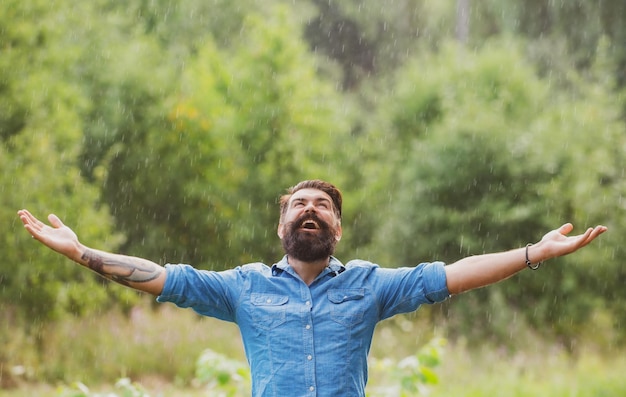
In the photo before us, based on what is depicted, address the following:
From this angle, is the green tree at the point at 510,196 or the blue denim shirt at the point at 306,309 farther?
the green tree at the point at 510,196

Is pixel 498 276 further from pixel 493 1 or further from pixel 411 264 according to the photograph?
pixel 493 1

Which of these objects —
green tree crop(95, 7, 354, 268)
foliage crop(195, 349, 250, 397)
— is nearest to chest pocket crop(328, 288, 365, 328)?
foliage crop(195, 349, 250, 397)

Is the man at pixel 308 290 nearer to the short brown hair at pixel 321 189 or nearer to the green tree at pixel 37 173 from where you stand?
the short brown hair at pixel 321 189

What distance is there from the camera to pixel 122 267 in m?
3.54

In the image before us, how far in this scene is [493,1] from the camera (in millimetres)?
24234

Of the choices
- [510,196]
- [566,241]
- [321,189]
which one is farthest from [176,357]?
[566,241]

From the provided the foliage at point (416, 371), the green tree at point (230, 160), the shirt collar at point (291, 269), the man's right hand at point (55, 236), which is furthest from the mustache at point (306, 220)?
the green tree at point (230, 160)

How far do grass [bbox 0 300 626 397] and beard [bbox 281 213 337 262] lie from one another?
6.97 meters

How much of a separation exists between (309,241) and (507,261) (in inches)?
31.2

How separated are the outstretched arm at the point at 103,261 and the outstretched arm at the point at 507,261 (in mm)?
1181

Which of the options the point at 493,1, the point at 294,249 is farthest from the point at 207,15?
the point at 294,249

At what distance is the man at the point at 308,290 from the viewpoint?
11.1 feet

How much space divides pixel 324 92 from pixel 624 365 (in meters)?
8.23

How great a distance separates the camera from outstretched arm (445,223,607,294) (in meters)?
3.40
